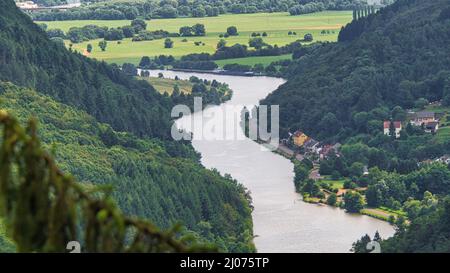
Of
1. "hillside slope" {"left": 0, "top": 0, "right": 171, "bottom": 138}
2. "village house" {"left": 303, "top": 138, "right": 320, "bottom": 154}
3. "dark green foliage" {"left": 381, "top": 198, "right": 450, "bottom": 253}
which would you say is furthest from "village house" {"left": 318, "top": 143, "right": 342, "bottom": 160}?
"dark green foliage" {"left": 381, "top": 198, "right": 450, "bottom": 253}

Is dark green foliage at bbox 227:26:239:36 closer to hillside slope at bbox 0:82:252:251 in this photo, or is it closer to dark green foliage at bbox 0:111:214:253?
hillside slope at bbox 0:82:252:251

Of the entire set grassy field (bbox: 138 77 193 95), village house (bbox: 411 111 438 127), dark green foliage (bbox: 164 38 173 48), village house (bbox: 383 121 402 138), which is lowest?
dark green foliage (bbox: 164 38 173 48)

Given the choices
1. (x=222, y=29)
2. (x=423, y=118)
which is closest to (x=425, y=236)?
(x=423, y=118)

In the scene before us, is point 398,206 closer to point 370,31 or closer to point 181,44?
point 370,31

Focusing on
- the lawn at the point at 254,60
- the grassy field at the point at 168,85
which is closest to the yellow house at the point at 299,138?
the grassy field at the point at 168,85

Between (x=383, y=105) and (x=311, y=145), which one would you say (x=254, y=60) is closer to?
(x=383, y=105)
